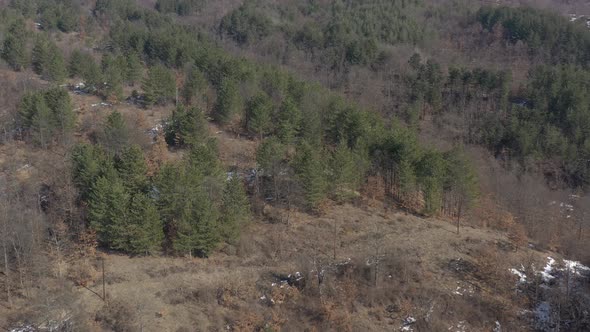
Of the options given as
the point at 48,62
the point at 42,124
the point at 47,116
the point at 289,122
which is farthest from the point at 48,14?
the point at 289,122

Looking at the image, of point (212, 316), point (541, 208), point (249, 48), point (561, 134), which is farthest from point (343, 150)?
point (249, 48)

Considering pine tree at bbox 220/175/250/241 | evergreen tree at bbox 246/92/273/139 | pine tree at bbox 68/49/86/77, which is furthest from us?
pine tree at bbox 68/49/86/77

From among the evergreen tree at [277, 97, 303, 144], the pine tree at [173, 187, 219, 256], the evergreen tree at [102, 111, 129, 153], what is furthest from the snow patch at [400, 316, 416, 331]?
the evergreen tree at [102, 111, 129, 153]

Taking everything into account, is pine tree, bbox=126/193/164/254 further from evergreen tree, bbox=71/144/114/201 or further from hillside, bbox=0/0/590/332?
evergreen tree, bbox=71/144/114/201

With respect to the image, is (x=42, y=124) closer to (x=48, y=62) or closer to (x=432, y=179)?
(x=48, y=62)

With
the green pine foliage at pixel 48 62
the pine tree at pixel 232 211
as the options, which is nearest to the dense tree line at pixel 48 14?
the green pine foliage at pixel 48 62

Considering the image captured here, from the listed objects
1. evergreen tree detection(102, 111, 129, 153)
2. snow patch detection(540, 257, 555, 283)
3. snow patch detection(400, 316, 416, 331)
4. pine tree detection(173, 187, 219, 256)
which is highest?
evergreen tree detection(102, 111, 129, 153)

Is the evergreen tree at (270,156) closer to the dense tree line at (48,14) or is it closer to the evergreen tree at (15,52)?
the evergreen tree at (15,52)

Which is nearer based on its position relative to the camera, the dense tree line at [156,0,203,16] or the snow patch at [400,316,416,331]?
the snow patch at [400,316,416,331]
